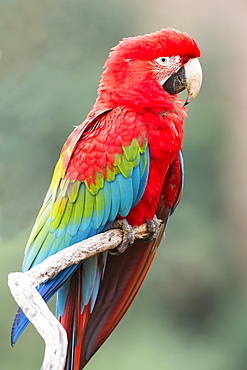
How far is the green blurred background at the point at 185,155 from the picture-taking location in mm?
2182

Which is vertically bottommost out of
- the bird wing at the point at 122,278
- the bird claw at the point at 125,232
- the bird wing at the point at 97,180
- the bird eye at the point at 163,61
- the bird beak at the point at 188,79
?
the bird wing at the point at 122,278

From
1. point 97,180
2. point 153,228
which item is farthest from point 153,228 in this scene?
point 97,180

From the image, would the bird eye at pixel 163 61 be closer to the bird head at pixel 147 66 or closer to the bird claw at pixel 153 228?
the bird head at pixel 147 66

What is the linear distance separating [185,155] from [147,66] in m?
1.05

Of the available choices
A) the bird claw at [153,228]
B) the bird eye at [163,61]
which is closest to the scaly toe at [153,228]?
the bird claw at [153,228]

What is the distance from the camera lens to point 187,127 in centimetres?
229

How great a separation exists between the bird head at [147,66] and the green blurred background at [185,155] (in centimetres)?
88

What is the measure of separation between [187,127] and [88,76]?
537mm

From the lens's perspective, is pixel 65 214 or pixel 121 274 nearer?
pixel 65 214

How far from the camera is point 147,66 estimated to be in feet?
4.42

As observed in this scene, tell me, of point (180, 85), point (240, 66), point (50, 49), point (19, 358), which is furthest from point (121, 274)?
point (240, 66)

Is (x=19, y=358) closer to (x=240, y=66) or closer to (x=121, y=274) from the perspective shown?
(x=121, y=274)

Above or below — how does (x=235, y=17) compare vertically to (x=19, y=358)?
above

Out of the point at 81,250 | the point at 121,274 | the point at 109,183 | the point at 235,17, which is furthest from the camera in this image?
the point at 235,17
